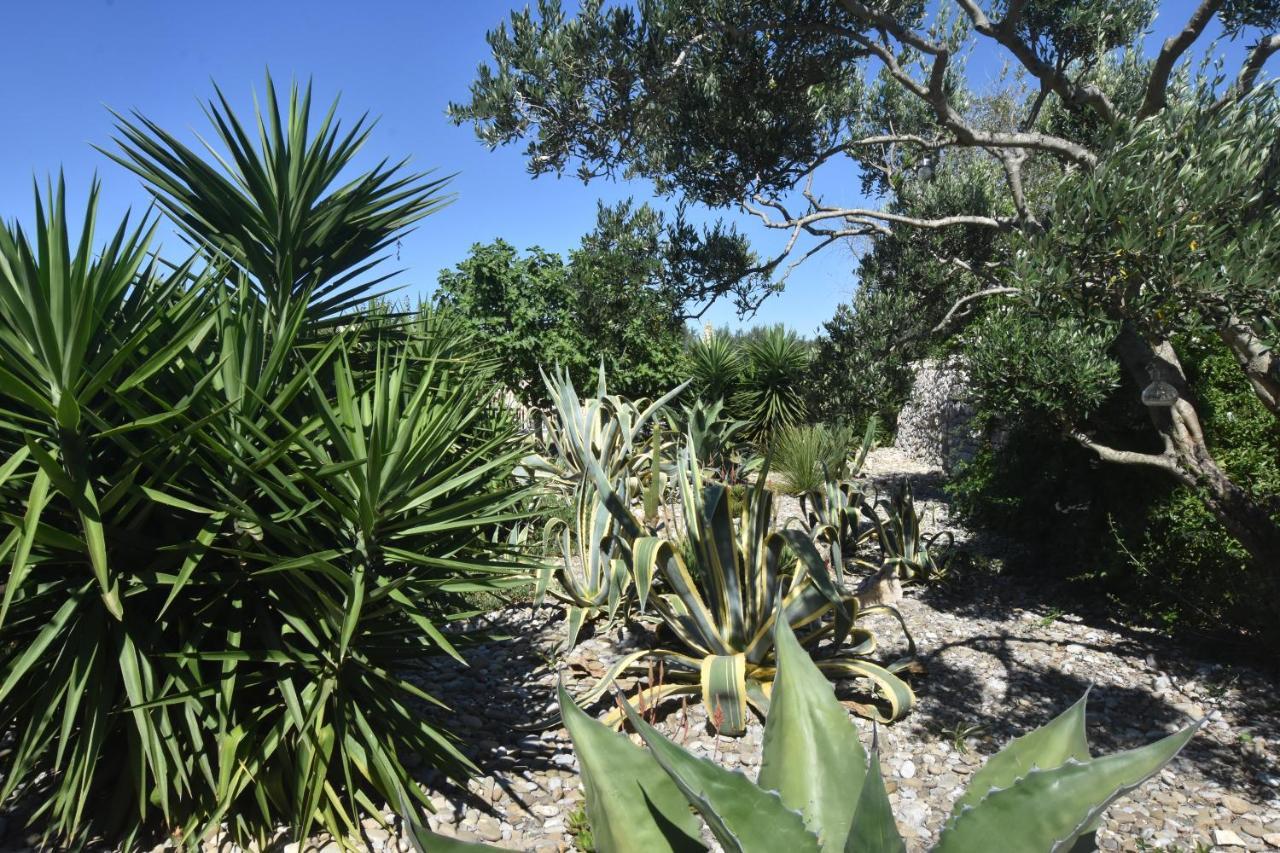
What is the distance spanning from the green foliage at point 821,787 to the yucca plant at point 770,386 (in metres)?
8.91

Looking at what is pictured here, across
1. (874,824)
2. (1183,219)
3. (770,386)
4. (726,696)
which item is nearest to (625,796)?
(874,824)

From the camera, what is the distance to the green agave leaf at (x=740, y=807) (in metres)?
1.29

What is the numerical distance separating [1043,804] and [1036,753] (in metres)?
0.28

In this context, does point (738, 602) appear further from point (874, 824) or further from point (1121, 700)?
point (874, 824)

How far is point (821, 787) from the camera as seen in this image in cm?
158

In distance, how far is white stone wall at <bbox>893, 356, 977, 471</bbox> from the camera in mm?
9117

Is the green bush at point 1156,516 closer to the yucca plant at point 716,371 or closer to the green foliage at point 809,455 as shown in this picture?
the green foliage at point 809,455

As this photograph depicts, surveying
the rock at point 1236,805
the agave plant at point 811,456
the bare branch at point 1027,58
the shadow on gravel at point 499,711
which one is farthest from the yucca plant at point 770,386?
the rock at point 1236,805

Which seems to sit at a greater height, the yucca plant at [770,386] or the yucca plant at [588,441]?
the yucca plant at [770,386]

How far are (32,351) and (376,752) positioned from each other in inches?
57.2

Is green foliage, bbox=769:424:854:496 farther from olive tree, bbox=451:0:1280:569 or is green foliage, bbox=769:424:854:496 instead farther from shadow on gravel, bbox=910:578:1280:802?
shadow on gravel, bbox=910:578:1280:802

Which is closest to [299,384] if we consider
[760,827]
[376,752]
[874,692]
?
[376,752]

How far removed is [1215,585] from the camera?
3.99m

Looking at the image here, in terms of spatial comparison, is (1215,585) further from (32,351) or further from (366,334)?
(32,351)
